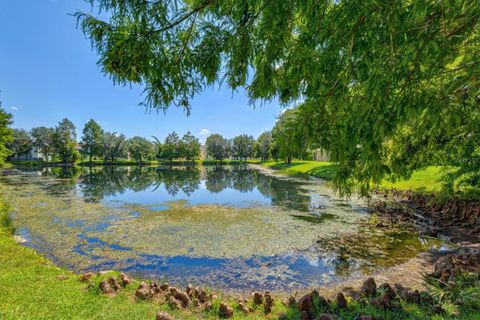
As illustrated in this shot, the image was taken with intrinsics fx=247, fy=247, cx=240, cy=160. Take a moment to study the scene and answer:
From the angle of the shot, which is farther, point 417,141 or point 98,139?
point 98,139

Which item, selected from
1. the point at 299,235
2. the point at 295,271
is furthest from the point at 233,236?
the point at 295,271

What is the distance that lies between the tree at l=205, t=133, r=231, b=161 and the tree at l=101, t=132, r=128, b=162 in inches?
996

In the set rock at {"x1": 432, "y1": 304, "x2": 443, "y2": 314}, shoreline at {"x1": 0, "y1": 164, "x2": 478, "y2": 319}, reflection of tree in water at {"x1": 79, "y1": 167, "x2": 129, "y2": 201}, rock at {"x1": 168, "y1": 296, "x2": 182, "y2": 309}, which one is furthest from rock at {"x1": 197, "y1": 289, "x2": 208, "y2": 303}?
reflection of tree in water at {"x1": 79, "y1": 167, "x2": 129, "y2": 201}

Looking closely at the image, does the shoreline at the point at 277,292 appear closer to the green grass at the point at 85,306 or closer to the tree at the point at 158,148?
the green grass at the point at 85,306

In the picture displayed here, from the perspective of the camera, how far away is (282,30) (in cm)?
253

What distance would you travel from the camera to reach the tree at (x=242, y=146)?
84.6 m

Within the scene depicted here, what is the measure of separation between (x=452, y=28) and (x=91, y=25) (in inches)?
139

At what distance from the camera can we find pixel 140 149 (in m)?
71.6

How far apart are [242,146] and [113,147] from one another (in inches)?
1547

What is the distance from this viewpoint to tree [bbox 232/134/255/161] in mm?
84562

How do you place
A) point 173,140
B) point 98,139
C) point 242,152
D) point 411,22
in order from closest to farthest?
point 411,22
point 98,139
point 173,140
point 242,152

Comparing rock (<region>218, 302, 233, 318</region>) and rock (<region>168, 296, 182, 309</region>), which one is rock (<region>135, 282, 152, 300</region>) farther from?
rock (<region>218, 302, 233, 318</region>)

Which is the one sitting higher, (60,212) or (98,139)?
(98,139)

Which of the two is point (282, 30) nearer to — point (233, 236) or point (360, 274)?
point (360, 274)
